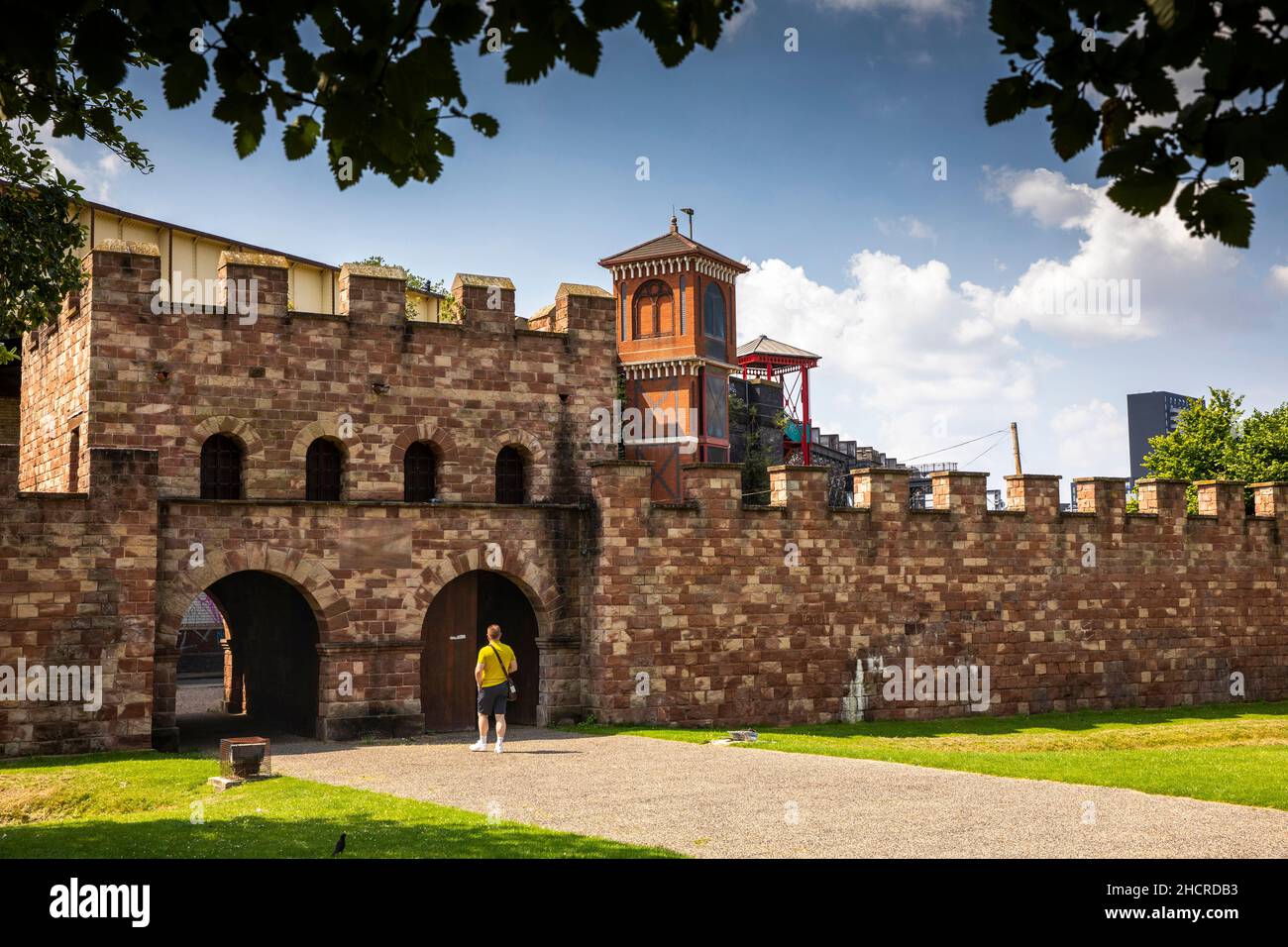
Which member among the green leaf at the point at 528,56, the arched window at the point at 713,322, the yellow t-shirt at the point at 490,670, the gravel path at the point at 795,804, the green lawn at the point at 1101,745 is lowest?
the green lawn at the point at 1101,745

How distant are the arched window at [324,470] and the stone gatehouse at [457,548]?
48mm

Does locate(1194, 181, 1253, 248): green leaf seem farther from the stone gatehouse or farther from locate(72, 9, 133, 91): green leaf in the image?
the stone gatehouse

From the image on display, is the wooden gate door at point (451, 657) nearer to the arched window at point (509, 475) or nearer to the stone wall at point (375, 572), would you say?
the stone wall at point (375, 572)

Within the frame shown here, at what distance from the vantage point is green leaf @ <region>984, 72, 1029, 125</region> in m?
5.49

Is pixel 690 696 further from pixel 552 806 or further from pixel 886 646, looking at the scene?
pixel 552 806

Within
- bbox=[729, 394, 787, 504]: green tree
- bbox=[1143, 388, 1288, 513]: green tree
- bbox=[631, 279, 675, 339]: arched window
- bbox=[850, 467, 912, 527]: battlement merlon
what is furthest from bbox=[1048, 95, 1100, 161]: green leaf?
bbox=[729, 394, 787, 504]: green tree

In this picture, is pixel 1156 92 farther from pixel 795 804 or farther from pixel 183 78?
pixel 795 804

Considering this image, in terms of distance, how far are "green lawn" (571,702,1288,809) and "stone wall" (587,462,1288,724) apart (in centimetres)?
74

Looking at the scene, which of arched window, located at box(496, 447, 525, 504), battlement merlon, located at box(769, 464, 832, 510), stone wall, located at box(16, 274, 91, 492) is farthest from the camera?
battlement merlon, located at box(769, 464, 832, 510)

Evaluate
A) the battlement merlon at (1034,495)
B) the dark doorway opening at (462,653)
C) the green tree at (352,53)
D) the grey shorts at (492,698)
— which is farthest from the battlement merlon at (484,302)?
the green tree at (352,53)

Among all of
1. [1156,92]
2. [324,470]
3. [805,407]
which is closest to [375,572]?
[324,470]

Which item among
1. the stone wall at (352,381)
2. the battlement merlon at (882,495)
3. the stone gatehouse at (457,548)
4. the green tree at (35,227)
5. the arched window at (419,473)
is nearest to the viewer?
the green tree at (35,227)

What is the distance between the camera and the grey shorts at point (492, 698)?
17203mm
